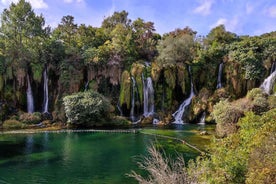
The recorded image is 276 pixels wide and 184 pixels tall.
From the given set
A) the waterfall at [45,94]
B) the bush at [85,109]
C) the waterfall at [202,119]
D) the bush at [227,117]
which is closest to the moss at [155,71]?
the waterfall at [202,119]

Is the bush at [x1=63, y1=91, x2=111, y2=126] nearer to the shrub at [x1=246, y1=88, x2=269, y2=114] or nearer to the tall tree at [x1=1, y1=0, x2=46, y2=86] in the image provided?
the tall tree at [x1=1, y1=0, x2=46, y2=86]

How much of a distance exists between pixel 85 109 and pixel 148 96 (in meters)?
10.5

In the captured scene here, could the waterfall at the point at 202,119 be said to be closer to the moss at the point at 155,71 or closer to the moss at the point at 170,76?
the moss at the point at 170,76

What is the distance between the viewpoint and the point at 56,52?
48281 mm

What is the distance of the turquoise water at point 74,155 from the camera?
19359 millimetres

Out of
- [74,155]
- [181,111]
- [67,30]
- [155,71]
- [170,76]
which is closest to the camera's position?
[74,155]

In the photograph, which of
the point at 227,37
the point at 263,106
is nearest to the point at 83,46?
the point at 227,37

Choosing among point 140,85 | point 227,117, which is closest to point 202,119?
point 140,85

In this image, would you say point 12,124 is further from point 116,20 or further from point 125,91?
point 116,20

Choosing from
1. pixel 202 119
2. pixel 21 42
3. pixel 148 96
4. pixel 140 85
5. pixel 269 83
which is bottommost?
pixel 202 119

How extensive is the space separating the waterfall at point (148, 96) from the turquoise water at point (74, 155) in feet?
29.7

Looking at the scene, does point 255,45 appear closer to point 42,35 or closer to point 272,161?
point 42,35

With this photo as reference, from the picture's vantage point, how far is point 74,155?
25.1m

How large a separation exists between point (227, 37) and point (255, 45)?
7.14 metres
